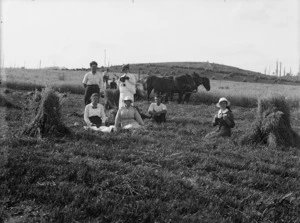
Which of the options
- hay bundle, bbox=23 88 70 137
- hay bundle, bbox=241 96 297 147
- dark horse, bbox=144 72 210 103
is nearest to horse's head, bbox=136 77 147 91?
dark horse, bbox=144 72 210 103

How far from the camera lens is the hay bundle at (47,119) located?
7188 mm

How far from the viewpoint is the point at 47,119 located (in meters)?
7.30

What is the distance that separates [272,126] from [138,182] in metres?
4.70

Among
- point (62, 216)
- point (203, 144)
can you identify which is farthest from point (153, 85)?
point (62, 216)

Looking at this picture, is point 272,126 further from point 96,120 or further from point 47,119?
point 47,119

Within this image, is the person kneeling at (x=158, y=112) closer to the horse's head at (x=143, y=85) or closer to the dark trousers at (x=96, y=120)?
the dark trousers at (x=96, y=120)

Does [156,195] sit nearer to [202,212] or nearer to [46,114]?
[202,212]

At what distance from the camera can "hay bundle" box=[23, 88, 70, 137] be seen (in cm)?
719

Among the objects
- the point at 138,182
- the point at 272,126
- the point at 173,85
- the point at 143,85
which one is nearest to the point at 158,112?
the point at 272,126

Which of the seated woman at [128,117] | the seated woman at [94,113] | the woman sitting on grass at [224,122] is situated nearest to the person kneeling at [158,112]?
the seated woman at [128,117]

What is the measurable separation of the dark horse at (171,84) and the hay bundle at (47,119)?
13164mm

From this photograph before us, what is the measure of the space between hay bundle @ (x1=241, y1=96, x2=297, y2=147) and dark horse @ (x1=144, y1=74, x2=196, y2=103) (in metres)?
11.4

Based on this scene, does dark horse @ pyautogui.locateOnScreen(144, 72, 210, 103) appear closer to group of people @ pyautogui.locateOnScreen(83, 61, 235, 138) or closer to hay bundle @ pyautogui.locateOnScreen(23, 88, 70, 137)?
group of people @ pyautogui.locateOnScreen(83, 61, 235, 138)

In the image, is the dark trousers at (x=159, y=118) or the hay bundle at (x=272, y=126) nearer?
the hay bundle at (x=272, y=126)
